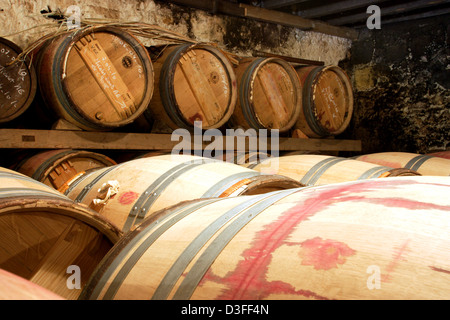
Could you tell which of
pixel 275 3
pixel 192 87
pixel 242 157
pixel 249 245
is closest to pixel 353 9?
pixel 275 3

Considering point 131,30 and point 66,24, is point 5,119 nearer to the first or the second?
point 66,24

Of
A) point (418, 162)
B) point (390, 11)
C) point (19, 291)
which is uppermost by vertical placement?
point (390, 11)

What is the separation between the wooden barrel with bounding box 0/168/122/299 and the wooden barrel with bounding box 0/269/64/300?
2.87ft

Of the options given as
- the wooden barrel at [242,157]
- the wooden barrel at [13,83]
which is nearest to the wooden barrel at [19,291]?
the wooden barrel at [13,83]

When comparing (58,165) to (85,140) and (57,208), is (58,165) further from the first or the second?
(57,208)

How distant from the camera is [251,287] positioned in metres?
1.07

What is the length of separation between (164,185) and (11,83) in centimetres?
172

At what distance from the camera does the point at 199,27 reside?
5.59m

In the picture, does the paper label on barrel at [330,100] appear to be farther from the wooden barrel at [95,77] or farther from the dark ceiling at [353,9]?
the wooden barrel at [95,77]

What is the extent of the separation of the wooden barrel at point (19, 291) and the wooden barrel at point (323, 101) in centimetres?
466

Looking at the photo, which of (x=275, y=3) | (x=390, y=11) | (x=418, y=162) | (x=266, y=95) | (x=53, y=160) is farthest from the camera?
(x=390, y=11)

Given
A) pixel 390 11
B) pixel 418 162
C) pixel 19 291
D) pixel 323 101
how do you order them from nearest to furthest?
1. pixel 19 291
2. pixel 418 162
3. pixel 323 101
4. pixel 390 11

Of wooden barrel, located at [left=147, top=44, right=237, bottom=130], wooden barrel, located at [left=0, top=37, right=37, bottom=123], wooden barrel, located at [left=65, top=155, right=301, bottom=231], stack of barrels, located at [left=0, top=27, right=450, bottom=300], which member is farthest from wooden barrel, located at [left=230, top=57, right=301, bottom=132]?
wooden barrel, located at [left=0, top=37, right=37, bottom=123]
